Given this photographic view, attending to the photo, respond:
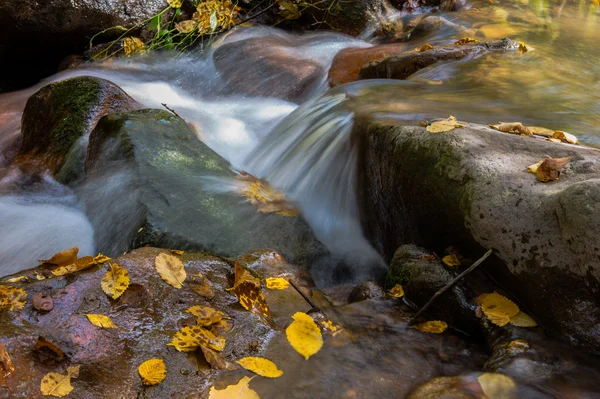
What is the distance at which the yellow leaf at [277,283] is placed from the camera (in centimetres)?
245

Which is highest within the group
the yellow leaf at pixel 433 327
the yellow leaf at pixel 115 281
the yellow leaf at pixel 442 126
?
the yellow leaf at pixel 442 126

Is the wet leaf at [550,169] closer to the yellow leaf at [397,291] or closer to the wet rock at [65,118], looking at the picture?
the yellow leaf at [397,291]

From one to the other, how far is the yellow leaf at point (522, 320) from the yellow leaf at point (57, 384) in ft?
5.74

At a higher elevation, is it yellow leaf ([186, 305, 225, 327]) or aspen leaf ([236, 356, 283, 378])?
yellow leaf ([186, 305, 225, 327])

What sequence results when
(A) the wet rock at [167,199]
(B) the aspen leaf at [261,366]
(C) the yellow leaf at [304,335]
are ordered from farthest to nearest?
(A) the wet rock at [167,199] → (C) the yellow leaf at [304,335] → (B) the aspen leaf at [261,366]

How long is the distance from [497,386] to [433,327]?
547 mm

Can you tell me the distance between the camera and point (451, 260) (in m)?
2.37

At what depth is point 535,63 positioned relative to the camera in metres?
5.46

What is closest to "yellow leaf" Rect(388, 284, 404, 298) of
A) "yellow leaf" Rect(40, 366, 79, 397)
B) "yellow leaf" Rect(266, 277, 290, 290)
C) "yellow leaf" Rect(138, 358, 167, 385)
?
"yellow leaf" Rect(266, 277, 290, 290)

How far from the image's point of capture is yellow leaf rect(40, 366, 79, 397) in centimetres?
155

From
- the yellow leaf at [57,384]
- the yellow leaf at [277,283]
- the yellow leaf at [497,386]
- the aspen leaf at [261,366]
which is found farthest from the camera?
the yellow leaf at [277,283]

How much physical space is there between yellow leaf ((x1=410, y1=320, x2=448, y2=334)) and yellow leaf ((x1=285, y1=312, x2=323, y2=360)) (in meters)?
0.50

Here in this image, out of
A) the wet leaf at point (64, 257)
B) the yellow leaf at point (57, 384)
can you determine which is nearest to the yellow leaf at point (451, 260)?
the yellow leaf at point (57, 384)

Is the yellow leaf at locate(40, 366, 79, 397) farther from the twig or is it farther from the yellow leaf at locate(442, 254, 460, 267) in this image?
the yellow leaf at locate(442, 254, 460, 267)
